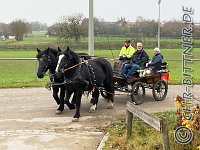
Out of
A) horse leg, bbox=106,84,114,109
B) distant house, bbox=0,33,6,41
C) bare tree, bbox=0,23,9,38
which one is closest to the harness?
horse leg, bbox=106,84,114,109

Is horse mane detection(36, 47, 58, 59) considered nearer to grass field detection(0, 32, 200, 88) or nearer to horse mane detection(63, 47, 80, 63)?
horse mane detection(63, 47, 80, 63)

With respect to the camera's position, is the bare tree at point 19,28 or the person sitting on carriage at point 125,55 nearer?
the person sitting on carriage at point 125,55

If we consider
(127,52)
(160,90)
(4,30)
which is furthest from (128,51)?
(4,30)

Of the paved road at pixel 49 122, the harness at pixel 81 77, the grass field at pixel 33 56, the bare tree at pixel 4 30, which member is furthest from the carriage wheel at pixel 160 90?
the bare tree at pixel 4 30

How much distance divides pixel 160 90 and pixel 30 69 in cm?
1955

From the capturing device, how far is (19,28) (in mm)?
54469

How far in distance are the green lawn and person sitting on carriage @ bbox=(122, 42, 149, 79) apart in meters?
1.61

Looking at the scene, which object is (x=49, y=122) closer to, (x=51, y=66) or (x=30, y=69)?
(x=51, y=66)

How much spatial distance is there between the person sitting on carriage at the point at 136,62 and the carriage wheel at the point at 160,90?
2.72ft

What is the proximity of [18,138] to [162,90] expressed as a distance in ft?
20.2

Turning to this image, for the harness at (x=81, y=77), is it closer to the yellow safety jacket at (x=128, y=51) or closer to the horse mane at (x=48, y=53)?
the horse mane at (x=48, y=53)

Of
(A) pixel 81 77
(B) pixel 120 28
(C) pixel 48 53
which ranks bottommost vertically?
(A) pixel 81 77

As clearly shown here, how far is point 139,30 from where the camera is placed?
68.4 feet

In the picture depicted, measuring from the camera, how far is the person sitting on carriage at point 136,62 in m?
11.6
